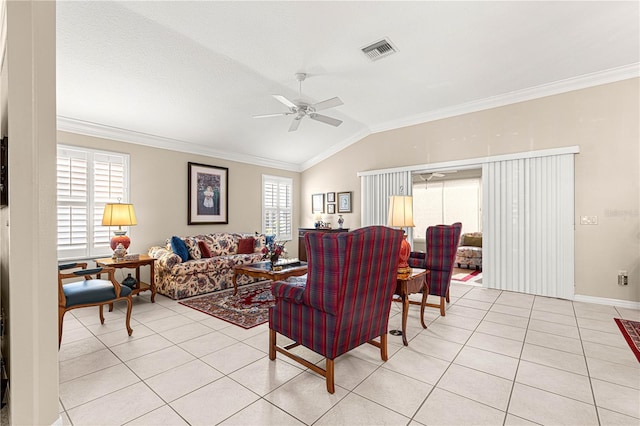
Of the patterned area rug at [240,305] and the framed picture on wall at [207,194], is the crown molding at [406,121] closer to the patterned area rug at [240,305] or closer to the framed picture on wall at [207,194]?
the framed picture on wall at [207,194]

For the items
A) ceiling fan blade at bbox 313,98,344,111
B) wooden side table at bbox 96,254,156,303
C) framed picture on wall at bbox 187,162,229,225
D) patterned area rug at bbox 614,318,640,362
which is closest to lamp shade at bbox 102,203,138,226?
wooden side table at bbox 96,254,156,303

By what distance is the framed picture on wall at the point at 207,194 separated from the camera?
5824 mm

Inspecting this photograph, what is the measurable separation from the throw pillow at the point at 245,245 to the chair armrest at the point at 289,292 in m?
3.63

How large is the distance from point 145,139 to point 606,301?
752 cm

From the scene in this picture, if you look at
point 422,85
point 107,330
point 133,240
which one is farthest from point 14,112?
point 422,85

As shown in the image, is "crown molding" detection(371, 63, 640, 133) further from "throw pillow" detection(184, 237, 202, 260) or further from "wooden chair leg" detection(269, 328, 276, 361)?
"wooden chair leg" detection(269, 328, 276, 361)

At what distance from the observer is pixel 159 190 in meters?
5.34

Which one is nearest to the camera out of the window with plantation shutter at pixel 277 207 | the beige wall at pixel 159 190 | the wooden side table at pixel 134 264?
the wooden side table at pixel 134 264

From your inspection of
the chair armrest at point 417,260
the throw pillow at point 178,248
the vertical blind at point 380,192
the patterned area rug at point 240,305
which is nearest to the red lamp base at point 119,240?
the throw pillow at point 178,248

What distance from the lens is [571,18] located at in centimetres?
313

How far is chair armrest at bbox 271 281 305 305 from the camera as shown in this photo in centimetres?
223

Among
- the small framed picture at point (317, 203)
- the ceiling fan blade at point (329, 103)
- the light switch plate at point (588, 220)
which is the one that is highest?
the ceiling fan blade at point (329, 103)

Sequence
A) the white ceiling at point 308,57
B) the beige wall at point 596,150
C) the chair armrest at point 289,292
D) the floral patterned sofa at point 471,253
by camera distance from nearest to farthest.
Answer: the chair armrest at point 289,292, the white ceiling at point 308,57, the beige wall at point 596,150, the floral patterned sofa at point 471,253

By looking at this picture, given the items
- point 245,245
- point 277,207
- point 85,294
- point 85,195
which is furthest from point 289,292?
point 277,207
